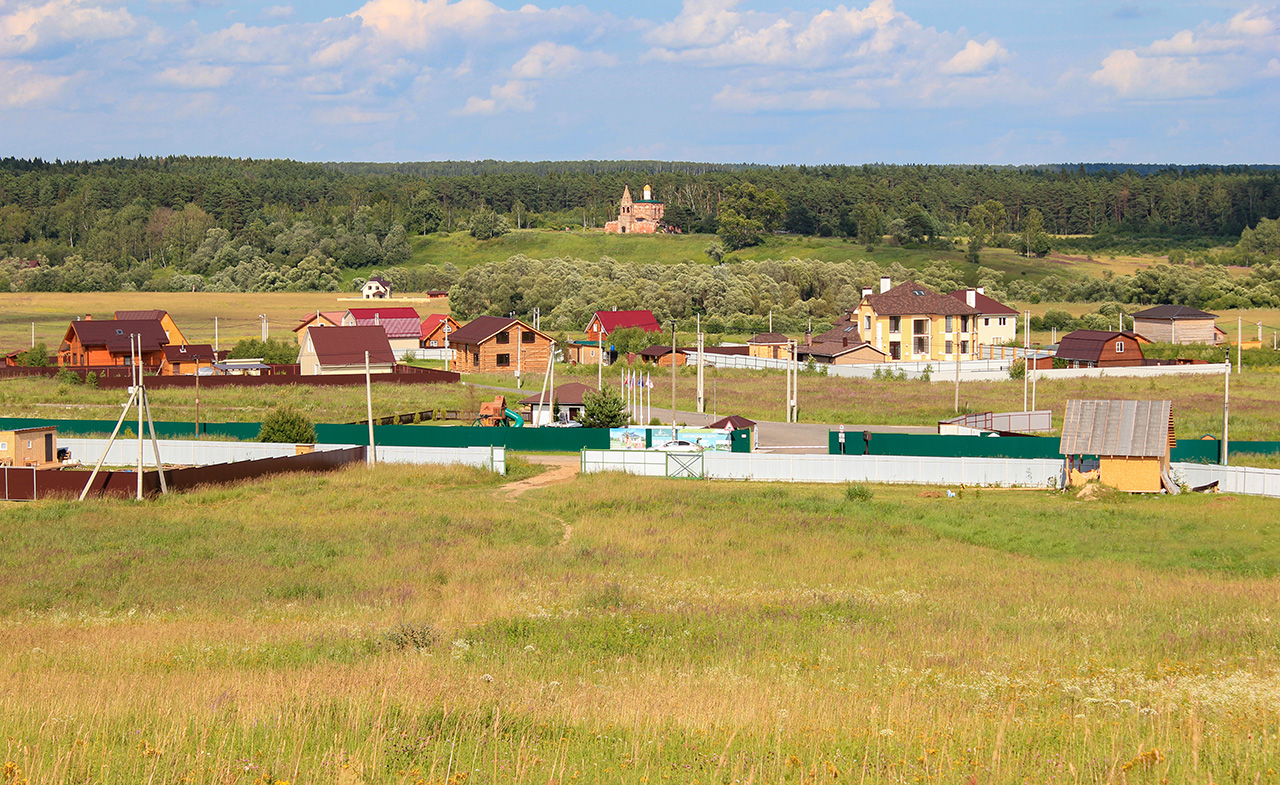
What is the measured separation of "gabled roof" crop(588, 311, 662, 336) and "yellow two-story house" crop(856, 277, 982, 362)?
1847cm

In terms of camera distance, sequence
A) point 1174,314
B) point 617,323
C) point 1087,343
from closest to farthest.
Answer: point 1087,343, point 1174,314, point 617,323

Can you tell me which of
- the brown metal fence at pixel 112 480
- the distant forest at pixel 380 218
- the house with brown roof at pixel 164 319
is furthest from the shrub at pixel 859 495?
the distant forest at pixel 380 218

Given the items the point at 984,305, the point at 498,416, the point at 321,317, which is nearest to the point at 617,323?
the point at 321,317

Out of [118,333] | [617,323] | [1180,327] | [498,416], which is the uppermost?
[617,323]

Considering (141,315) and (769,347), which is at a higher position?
(141,315)

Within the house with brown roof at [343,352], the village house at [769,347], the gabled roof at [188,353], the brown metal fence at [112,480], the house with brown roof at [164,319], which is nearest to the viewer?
the brown metal fence at [112,480]

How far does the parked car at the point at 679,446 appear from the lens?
41.1m

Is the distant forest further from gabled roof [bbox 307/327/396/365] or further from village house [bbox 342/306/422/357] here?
gabled roof [bbox 307/327/396/365]

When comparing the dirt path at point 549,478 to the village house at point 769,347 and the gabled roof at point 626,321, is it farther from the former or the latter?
the gabled roof at point 626,321

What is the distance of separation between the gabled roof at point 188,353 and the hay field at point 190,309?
1202cm

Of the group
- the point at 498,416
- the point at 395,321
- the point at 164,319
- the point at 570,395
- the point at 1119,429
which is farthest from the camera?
the point at 395,321

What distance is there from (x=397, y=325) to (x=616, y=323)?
63.1 ft

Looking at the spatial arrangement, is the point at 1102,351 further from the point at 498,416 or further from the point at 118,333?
the point at 118,333

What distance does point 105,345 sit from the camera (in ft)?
247
